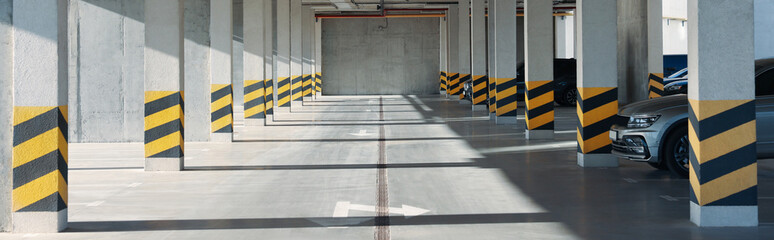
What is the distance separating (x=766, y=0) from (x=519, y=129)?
13.2 metres

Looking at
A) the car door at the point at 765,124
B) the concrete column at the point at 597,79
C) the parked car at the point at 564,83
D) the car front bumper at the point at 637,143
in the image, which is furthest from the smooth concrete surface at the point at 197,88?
the parked car at the point at 564,83

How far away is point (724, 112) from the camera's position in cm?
655

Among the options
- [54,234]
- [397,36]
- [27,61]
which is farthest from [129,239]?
[397,36]

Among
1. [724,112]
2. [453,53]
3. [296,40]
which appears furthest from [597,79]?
[453,53]

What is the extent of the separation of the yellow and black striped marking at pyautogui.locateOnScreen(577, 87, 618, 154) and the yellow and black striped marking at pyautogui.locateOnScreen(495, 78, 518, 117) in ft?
27.8

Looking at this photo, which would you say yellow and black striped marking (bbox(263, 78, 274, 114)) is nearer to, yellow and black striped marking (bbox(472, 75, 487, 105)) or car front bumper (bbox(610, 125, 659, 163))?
yellow and black striped marking (bbox(472, 75, 487, 105))

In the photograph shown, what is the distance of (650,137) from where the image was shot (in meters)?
9.18

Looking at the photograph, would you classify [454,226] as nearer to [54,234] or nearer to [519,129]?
[54,234]

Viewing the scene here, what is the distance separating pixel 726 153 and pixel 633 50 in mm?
22749

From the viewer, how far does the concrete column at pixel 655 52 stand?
78.1 ft

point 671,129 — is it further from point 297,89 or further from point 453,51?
point 453,51

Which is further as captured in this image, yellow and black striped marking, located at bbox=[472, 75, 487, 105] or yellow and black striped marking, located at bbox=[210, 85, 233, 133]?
yellow and black striped marking, located at bbox=[472, 75, 487, 105]

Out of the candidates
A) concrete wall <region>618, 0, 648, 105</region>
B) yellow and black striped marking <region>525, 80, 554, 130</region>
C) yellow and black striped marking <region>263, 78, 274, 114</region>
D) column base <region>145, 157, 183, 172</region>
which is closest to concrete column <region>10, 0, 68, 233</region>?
column base <region>145, 157, 183, 172</region>

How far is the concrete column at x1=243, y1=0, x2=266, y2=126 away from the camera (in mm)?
18781
